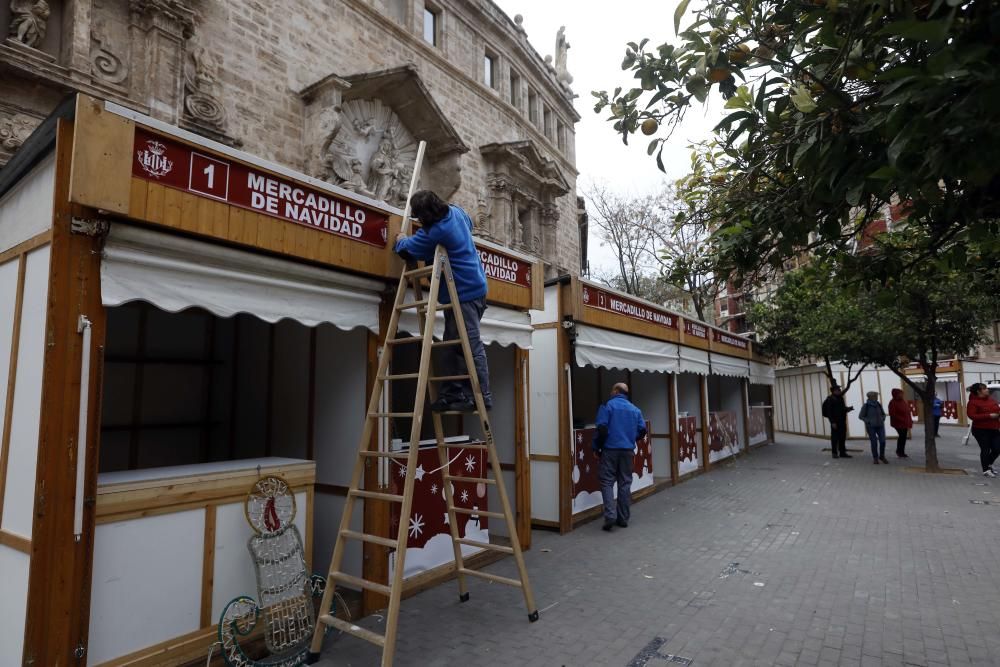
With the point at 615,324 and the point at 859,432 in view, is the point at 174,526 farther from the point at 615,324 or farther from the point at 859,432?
the point at 859,432

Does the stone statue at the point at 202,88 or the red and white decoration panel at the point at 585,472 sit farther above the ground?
the stone statue at the point at 202,88

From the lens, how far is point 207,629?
3.58 m

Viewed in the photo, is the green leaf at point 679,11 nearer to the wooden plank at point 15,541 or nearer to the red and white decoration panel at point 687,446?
the wooden plank at point 15,541

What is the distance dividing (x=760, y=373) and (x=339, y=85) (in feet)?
45.8

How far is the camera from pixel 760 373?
1755cm

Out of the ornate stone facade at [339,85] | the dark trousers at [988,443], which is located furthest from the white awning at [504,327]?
the dark trousers at [988,443]

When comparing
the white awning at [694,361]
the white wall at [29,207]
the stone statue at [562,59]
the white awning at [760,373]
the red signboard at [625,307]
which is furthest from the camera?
the stone statue at [562,59]

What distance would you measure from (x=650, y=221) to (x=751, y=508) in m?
21.9

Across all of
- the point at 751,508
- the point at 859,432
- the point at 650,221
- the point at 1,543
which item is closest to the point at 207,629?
the point at 1,543

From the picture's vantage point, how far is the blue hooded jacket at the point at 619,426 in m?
7.50

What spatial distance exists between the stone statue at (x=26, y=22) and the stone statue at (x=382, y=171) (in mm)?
6227

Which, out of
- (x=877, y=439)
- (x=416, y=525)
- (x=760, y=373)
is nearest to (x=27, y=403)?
(x=416, y=525)

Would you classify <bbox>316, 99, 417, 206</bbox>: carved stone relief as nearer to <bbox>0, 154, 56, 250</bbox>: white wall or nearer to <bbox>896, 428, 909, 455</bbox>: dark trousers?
<bbox>0, 154, 56, 250</bbox>: white wall

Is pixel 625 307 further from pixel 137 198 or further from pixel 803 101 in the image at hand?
pixel 137 198
